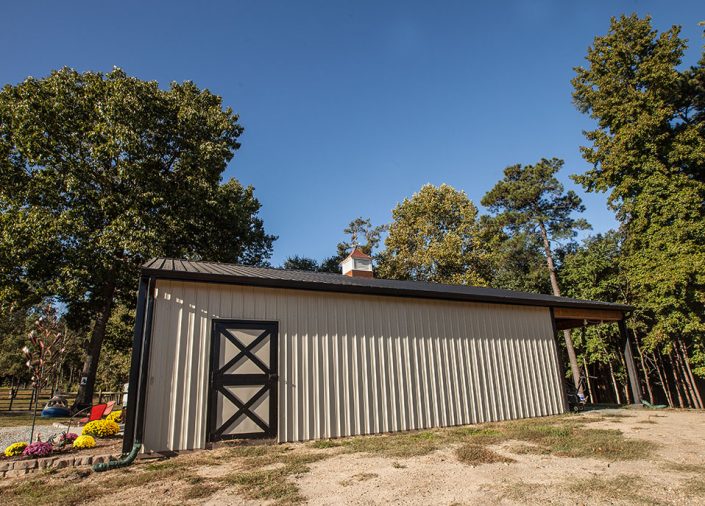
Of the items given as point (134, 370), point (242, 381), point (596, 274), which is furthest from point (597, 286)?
point (134, 370)

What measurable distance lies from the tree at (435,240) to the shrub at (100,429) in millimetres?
20386

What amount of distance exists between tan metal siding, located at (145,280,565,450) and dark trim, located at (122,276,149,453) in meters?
0.22

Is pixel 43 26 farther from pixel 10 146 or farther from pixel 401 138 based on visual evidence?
pixel 401 138

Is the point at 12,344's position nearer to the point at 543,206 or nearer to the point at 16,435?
the point at 16,435

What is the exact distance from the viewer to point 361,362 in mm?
8148

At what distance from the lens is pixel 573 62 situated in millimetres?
21172

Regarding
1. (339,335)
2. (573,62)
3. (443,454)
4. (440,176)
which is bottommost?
(443,454)

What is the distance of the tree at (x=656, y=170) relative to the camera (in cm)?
1565

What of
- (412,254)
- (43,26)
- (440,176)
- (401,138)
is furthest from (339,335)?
(440,176)

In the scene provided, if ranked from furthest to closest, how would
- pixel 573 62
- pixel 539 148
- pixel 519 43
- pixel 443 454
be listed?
pixel 539 148 → pixel 573 62 → pixel 519 43 → pixel 443 454

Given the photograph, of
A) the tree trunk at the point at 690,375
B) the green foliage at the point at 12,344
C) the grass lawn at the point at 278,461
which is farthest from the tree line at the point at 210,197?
the green foliage at the point at 12,344

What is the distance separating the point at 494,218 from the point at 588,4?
15.0 meters

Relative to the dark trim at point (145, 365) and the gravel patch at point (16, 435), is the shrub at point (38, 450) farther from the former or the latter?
the gravel patch at point (16, 435)

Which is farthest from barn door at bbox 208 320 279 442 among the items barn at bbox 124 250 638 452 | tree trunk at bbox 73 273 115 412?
tree trunk at bbox 73 273 115 412
